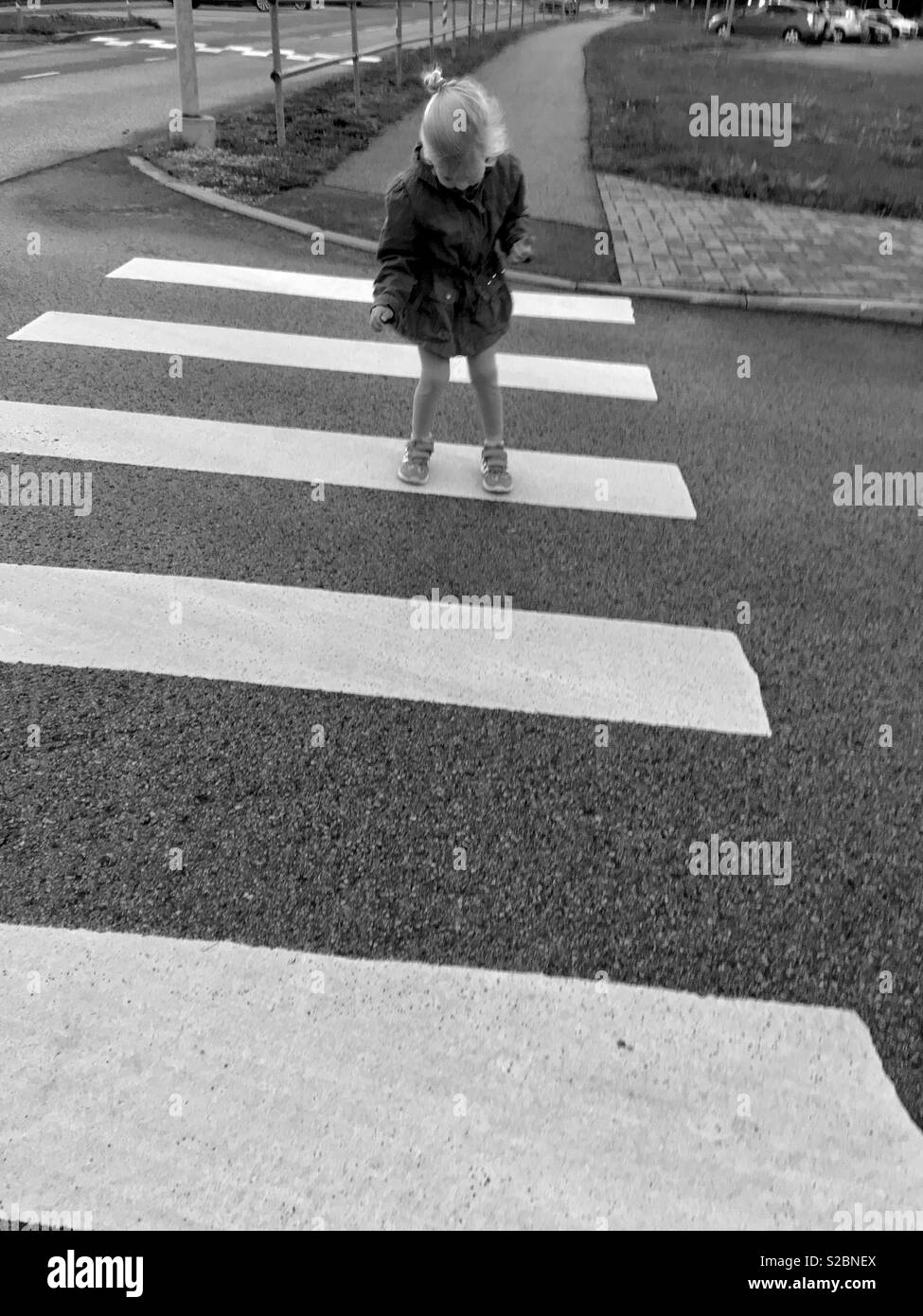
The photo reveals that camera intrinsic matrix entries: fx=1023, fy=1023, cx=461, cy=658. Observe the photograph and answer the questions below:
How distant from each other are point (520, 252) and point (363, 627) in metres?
1.82

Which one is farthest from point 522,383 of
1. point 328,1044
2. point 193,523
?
point 328,1044

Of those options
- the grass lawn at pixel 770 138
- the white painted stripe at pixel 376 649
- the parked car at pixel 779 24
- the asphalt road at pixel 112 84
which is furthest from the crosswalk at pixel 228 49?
the parked car at pixel 779 24

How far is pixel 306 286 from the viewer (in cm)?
728

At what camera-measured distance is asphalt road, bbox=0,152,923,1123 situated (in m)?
2.55

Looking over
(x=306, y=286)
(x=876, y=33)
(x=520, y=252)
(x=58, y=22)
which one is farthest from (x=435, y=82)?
(x=876, y=33)

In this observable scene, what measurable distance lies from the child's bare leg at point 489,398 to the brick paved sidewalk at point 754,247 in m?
3.74

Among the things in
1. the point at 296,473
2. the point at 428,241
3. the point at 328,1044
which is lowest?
the point at 328,1044

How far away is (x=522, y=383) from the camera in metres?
5.97

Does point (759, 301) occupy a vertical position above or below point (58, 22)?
below

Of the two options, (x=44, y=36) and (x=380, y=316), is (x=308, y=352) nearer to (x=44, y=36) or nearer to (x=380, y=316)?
(x=380, y=316)

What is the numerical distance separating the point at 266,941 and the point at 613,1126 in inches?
35.9

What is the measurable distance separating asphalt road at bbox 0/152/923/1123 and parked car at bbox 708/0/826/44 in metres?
39.6

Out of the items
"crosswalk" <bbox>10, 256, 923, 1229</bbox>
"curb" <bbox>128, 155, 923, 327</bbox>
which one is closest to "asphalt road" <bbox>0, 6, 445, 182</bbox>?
"curb" <bbox>128, 155, 923, 327</bbox>
